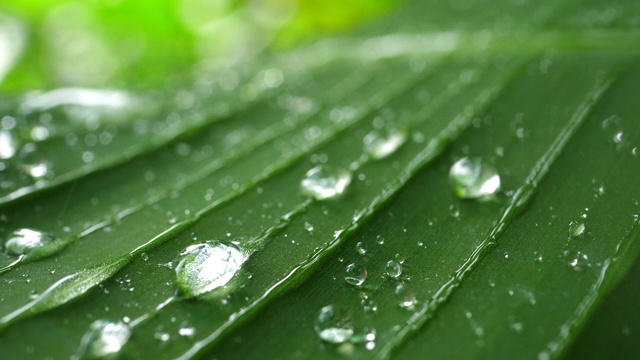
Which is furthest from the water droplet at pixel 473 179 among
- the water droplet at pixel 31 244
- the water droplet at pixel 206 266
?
the water droplet at pixel 31 244

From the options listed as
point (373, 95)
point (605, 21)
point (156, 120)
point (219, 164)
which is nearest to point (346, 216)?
point (219, 164)

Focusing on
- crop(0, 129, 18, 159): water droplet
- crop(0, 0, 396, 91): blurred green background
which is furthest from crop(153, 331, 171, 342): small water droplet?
crop(0, 0, 396, 91): blurred green background

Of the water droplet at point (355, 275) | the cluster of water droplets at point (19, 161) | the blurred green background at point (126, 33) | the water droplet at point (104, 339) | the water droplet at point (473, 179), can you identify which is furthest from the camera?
the blurred green background at point (126, 33)

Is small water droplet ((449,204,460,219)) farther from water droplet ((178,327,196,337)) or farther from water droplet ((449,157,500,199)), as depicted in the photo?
water droplet ((178,327,196,337))

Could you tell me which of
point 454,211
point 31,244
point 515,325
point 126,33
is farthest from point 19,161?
point 126,33

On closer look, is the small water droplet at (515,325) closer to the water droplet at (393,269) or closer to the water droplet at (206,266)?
the water droplet at (393,269)

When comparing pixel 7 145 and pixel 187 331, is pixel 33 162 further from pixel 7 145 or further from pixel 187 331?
pixel 187 331

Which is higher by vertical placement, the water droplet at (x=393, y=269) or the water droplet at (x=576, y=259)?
the water droplet at (x=576, y=259)

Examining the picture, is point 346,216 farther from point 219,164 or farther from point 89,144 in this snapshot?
point 89,144
